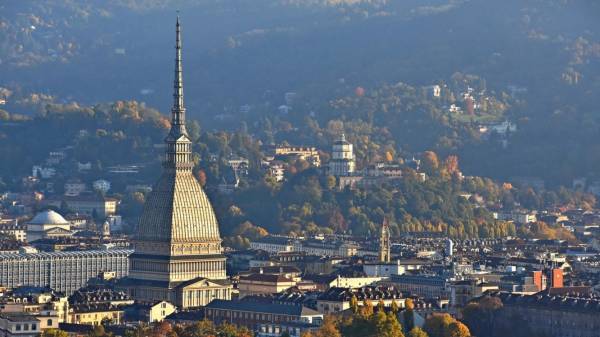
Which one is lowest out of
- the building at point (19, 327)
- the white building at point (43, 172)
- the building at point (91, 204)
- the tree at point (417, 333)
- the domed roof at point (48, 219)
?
the tree at point (417, 333)

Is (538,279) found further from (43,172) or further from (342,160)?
(43,172)

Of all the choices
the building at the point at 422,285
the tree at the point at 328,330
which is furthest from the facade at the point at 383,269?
the tree at the point at 328,330

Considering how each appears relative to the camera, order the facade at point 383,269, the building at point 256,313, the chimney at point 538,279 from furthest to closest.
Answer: the facade at point 383,269
the chimney at point 538,279
the building at point 256,313

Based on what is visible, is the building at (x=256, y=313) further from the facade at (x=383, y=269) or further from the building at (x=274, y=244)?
the building at (x=274, y=244)

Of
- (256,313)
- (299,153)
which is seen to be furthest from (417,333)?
(299,153)

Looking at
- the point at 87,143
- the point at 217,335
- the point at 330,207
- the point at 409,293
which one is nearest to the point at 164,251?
the point at 409,293

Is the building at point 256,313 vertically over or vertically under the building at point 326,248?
under
